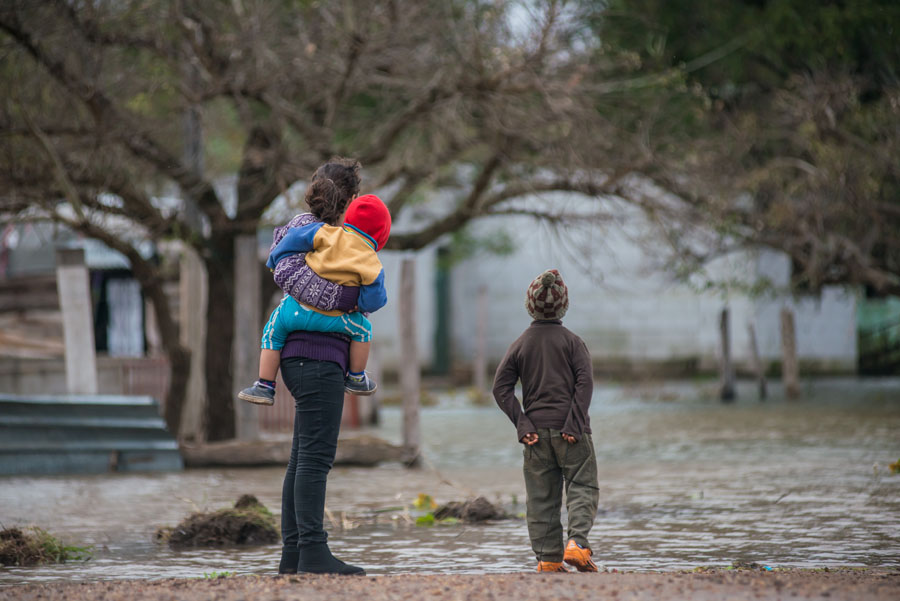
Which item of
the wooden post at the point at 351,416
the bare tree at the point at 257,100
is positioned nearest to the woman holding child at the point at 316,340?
the bare tree at the point at 257,100

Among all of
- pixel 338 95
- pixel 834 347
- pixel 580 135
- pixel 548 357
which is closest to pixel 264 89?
pixel 338 95

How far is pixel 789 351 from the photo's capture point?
800 inches

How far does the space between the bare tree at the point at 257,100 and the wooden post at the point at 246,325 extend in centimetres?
28

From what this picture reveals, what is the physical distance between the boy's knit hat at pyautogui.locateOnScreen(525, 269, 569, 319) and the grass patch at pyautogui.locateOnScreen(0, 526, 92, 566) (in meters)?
3.05

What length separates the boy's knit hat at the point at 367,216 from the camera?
17.6 ft

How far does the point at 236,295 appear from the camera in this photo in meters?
11.7

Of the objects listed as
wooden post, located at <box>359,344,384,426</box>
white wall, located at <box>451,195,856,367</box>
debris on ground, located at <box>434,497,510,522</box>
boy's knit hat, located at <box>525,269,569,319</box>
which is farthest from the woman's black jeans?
white wall, located at <box>451,195,856,367</box>

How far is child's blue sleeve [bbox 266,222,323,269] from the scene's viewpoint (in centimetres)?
533

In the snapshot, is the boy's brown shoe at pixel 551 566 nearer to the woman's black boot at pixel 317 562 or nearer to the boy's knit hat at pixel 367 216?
the woman's black boot at pixel 317 562

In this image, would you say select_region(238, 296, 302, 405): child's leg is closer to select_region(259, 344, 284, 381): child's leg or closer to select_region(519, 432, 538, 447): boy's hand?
select_region(259, 344, 284, 381): child's leg

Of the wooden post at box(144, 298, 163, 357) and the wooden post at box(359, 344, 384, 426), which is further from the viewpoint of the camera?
the wooden post at box(144, 298, 163, 357)

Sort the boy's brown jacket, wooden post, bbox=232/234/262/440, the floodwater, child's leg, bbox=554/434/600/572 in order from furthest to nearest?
wooden post, bbox=232/234/262/440 → the floodwater → the boy's brown jacket → child's leg, bbox=554/434/600/572

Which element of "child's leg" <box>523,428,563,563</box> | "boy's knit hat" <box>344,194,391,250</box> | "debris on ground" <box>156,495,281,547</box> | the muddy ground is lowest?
"debris on ground" <box>156,495,281,547</box>

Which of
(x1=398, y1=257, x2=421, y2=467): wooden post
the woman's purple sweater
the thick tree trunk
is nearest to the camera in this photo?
the woman's purple sweater
